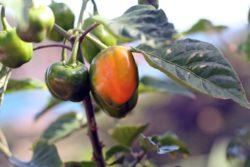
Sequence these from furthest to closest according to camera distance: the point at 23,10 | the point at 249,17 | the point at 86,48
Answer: the point at 249,17
the point at 86,48
the point at 23,10

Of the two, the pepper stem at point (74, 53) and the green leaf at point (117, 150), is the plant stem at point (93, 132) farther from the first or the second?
the green leaf at point (117, 150)

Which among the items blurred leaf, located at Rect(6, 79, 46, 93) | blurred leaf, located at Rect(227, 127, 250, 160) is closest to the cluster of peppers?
blurred leaf, located at Rect(6, 79, 46, 93)

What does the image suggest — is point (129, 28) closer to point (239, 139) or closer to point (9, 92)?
point (9, 92)

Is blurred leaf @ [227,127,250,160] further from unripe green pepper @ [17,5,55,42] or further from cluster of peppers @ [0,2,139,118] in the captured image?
unripe green pepper @ [17,5,55,42]

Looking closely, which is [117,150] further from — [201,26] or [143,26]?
[143,26]

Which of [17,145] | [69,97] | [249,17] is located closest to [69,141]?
[17,145]

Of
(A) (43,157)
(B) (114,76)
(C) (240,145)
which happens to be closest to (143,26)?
(B) (114,76)

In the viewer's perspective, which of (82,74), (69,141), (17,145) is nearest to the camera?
(82,74)

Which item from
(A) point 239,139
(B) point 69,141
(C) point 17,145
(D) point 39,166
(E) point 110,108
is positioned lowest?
(C) point 17,145
